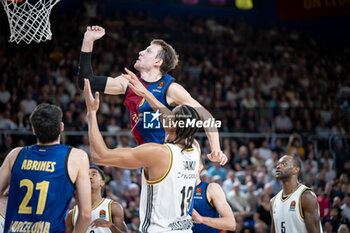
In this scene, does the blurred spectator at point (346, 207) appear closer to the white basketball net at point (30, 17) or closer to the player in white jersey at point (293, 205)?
the player in white jersey at point (293, 205)

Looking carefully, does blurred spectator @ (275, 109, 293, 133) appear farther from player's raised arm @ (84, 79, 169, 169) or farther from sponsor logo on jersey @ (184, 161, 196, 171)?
player's raised arm @ (84, 79, 169, 169)

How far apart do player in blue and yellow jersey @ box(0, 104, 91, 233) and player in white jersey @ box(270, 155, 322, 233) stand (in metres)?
3.31

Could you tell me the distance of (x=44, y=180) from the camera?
12.5 ft

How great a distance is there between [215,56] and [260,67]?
64.2 inches

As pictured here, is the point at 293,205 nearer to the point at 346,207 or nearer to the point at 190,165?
the point at 190,165

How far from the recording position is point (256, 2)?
2109cm

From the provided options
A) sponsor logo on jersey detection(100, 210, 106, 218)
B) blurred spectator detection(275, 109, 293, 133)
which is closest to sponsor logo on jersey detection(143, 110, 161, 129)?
sponsor logo on jersey detection(100, 210, 106, 218)

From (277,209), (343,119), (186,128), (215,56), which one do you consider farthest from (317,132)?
(186,128)

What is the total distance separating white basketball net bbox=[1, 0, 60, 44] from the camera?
534cm

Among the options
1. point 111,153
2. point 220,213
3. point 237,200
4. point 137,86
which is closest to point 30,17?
point 137,86

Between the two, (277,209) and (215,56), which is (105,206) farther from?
(215,56)

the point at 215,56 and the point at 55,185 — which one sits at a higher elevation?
the point at 215,56

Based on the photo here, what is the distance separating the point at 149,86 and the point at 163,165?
133cm

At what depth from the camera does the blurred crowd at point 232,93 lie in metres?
10.7
